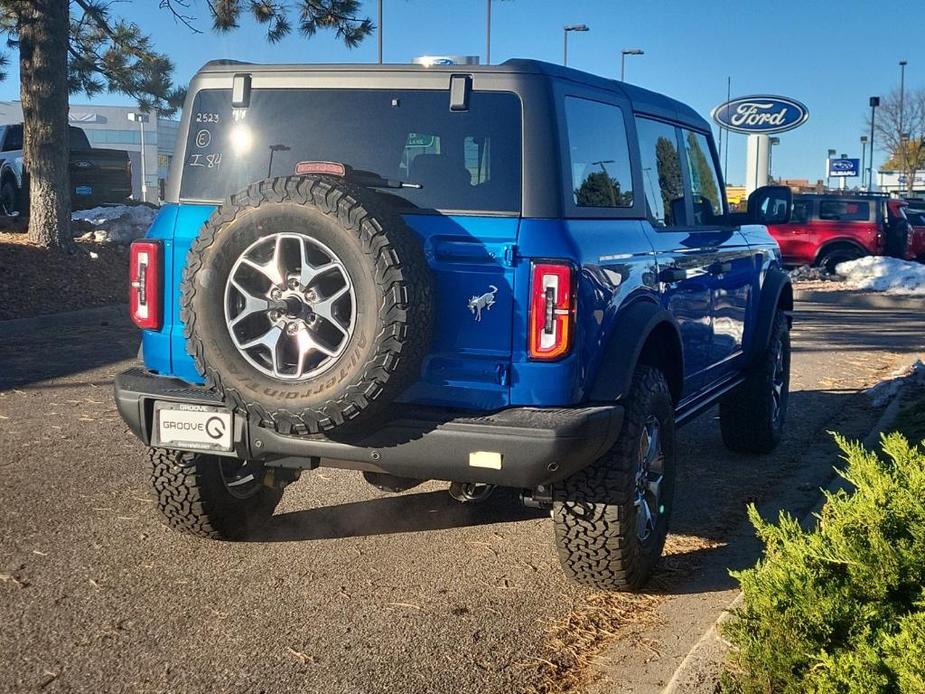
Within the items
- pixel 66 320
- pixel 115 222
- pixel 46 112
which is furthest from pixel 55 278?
pixel 115 222

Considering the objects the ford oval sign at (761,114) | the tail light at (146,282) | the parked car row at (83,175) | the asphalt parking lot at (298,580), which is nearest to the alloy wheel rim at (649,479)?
the asphalt parking lot at (298,580)

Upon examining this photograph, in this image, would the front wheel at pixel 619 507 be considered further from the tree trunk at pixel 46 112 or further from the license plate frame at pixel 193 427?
the tree trunk at pixel 46 112

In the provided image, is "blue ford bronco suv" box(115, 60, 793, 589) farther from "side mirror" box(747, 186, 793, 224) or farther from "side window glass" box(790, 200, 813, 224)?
"side window glass" box(790, 200, 813, 224)

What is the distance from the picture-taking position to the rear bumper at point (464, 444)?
12.4 feet

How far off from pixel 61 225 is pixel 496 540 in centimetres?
1100

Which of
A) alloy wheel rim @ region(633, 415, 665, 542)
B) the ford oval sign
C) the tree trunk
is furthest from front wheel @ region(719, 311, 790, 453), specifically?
the ford oval sign

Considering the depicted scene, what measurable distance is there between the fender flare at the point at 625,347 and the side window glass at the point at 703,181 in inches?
59.6

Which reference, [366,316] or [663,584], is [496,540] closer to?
[663,584]

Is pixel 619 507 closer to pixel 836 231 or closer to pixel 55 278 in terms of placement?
pixel 55 278

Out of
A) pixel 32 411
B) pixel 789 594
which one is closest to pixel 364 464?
pixel 789 594

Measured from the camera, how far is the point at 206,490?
15.2 ft

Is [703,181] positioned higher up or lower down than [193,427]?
higher up

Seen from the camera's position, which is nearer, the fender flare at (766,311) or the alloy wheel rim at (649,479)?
the alloy wheel rim at (649,479)

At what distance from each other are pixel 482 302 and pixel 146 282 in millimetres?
1416
